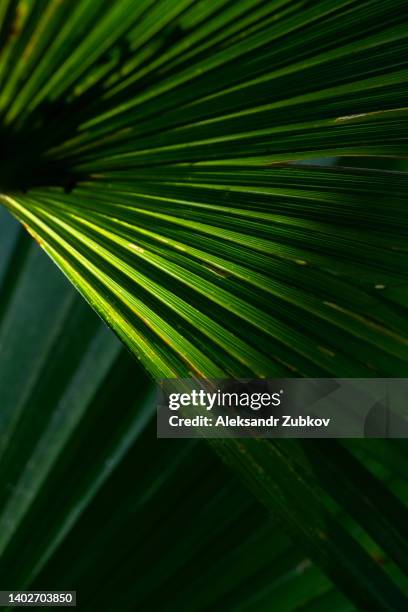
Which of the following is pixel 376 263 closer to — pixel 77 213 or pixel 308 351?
pixel 308 351

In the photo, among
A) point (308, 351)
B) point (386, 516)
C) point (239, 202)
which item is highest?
point (239, 202)

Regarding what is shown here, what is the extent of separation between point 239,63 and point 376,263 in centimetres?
16

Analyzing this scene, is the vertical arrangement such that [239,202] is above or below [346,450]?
above

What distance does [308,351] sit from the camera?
0.53 m

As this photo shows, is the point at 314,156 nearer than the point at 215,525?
Yes

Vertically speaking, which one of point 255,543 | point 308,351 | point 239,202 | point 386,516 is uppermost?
point 239,202

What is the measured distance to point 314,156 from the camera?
47 cm

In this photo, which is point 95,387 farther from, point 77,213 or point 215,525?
point 77,213

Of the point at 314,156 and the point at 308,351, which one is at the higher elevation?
the point at 314,156

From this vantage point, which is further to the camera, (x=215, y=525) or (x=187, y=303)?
(x=215, y=525)

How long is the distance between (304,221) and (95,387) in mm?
563

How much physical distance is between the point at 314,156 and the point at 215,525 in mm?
601

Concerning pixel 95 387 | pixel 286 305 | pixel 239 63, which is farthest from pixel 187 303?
pixel 95 387

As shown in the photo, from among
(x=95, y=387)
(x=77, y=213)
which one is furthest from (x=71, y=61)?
(x=95, y=387)
